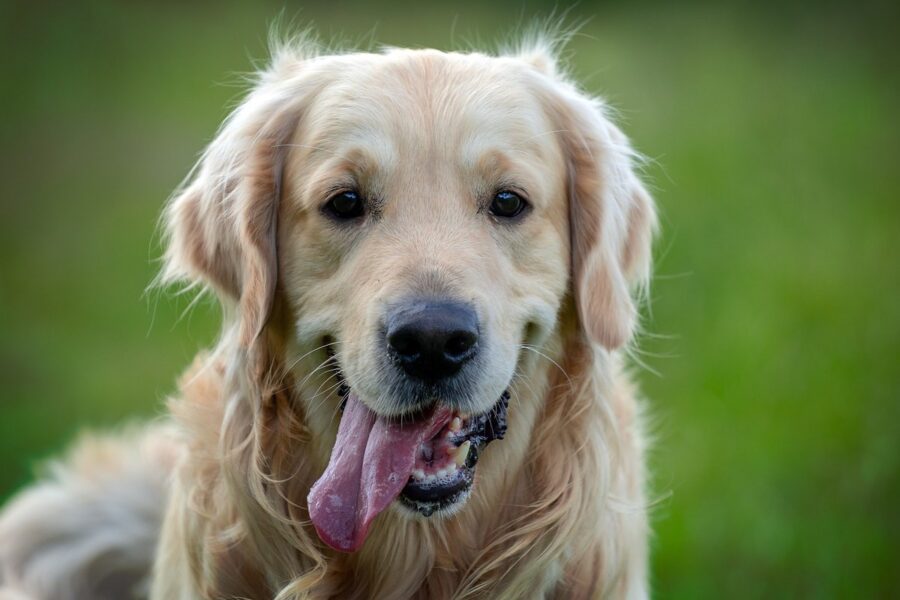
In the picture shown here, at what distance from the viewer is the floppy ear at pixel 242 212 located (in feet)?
12.3

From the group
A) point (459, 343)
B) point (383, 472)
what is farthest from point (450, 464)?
point (459, 343)

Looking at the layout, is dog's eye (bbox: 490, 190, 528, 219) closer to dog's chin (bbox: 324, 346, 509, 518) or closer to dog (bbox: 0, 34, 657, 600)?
dog (bbox: 0, 34, 657, 600)

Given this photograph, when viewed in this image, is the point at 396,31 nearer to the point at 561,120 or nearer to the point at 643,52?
the point at 643,52

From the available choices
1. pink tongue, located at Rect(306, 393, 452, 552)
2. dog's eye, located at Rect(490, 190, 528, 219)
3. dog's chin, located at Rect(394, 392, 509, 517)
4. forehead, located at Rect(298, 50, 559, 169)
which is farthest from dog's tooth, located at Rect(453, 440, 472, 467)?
forehead, located at Rect(298, 50, 559, 169)

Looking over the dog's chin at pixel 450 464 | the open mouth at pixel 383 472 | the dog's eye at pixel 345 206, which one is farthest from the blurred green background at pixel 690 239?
the dog's eye at pixel 345 206

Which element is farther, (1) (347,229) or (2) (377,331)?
(1) (347,229)

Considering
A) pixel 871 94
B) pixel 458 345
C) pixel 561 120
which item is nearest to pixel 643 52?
pixel 871 94

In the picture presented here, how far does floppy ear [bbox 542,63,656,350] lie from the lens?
382 centimetres

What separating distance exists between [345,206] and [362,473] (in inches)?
34.0

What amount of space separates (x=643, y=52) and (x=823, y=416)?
6299 mm

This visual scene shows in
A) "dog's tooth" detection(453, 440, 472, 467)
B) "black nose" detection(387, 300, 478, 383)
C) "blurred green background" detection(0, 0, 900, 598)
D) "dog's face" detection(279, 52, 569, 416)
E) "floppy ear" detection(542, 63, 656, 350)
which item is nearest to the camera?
"black nose" detection(387, 300, 478, 383)

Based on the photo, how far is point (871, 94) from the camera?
10.8 meters

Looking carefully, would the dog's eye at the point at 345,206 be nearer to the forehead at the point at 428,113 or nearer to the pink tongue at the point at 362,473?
the forehead at the point at 428,113

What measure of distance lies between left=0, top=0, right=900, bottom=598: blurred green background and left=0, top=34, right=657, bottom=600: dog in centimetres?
55
